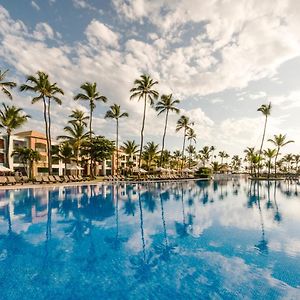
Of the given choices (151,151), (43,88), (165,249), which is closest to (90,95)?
(43,88)

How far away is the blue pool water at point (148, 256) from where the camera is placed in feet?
18.1

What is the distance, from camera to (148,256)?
7.59 metres

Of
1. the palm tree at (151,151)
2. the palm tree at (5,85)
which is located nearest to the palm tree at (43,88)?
the palm tree at (5,85)

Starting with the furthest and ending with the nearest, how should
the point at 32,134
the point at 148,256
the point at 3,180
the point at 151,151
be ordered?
the point at 151,151 < the point at 32,134 < the point at 3,180 < the point at 148,256

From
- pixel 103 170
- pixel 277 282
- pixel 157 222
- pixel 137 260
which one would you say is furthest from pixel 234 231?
pixel 103 170

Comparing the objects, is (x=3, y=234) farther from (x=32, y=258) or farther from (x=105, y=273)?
(x=105, y=273)

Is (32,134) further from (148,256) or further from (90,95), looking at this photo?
(148,256)

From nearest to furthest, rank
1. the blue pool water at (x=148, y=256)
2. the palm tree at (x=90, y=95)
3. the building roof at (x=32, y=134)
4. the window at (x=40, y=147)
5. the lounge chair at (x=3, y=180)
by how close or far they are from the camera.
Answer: the blue pool water at (x=148, y=256) → the lounge chair at (x=3, y=180) → the palm tree at (x=90, y=95) → the building roof at (x=32, y=134) → the window at (x=40, y=147)

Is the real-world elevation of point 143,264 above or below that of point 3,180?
below

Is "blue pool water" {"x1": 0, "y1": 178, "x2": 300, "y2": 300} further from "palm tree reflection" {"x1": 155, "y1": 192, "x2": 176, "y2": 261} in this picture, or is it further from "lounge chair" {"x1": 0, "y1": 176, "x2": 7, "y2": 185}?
"lounge chair" {"x1": 0, "y1": 176, "x2": 7, "y2": 185}

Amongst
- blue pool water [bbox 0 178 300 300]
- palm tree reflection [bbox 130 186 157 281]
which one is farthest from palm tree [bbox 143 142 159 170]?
palm tree reflection [bbox 130 186 157 281]

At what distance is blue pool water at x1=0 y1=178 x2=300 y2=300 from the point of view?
5508mm

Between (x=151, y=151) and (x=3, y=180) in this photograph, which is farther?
(x=151, y=151)

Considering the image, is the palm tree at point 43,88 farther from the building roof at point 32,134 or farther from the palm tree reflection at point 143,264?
the palm tree reflection at point 143,264
